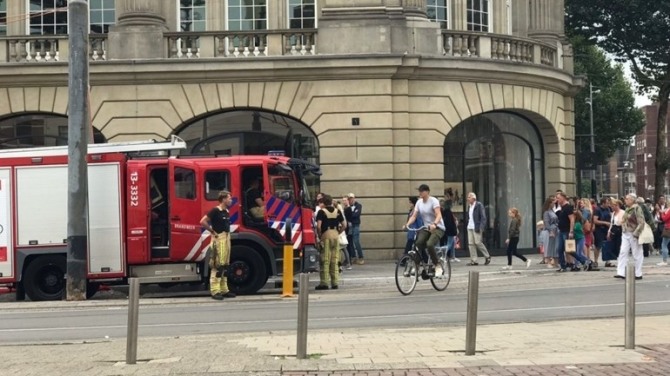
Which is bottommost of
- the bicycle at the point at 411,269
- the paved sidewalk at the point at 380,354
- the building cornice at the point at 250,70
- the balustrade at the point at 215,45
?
the paved sidewalk at the point at 380,354

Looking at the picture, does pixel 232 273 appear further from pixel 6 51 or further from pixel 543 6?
pixel 543 6

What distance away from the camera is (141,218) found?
1902cm

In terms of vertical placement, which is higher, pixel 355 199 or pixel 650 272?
pixel 355 199

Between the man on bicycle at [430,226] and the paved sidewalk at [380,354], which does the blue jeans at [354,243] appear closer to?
the man on bicycle at [430,226]

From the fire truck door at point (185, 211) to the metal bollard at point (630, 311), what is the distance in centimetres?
1011

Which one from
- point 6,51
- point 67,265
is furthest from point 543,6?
point 67,265

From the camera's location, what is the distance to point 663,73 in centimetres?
4866

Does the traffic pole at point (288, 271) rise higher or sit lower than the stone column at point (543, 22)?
lower

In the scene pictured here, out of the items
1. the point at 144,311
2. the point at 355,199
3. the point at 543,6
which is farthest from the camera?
the point at 543,6

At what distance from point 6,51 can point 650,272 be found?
56.3 ft

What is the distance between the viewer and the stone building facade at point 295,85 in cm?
2709

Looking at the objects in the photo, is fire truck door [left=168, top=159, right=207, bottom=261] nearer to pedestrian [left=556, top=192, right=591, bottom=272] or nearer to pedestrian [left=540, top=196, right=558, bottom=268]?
pedestrian [left=556, top=192, right=591, bottom=272]

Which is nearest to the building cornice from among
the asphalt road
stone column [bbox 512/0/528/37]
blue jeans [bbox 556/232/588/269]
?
stone column [bbox 512/0/528/37]

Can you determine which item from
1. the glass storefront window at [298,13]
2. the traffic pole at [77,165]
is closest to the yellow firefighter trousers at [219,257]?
the traffic pole at [77,165]
